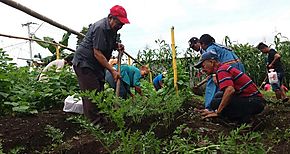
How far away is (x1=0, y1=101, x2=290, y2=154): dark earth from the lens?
3.78m

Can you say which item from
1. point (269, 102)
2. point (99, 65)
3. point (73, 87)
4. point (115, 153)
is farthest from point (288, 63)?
point (115, 153)

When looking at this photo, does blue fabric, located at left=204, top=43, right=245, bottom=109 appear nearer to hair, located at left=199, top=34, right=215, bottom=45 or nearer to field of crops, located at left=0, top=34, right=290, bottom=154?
hair, located at left=199, top=34, right=215, bottom=45

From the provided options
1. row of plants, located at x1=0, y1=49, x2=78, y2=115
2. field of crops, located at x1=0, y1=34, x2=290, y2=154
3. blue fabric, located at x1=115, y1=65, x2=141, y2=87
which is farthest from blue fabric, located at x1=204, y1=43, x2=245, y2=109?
row of plants, located at x1=0, y1=49, x2=78, y2=115

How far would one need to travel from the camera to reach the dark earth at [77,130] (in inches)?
149

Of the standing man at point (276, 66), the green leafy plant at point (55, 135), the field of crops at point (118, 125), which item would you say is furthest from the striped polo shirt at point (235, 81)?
the standing man at point (276, 66)

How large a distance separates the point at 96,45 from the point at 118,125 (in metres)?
1.87

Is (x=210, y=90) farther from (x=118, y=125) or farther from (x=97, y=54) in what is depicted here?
(x=118, y=125)

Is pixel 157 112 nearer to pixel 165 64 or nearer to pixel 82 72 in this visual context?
pixel 82 72

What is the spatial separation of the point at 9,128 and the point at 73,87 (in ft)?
6.16

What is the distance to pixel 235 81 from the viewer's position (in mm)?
4656

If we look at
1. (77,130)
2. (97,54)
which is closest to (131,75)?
(77,130)

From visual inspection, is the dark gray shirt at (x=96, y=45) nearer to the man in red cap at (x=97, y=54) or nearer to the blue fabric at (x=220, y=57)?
the man in red cap at (x=97, y=54)

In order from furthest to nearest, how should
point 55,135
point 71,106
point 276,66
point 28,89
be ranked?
point 276,66 < point 28,89 < point 71,106 < point 55,135

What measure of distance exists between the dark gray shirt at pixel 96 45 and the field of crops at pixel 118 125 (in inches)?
16.7
